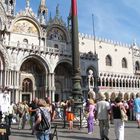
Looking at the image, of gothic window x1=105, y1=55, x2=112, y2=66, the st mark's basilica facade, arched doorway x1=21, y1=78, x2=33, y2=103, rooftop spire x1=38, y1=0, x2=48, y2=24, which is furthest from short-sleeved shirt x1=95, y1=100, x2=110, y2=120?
gothic window x1=105, y1=55, x2=112, y2=66

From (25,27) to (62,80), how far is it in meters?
8.63

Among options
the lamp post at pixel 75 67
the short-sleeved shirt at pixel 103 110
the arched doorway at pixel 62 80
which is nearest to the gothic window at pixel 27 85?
the arched doorway at pixel 62 80

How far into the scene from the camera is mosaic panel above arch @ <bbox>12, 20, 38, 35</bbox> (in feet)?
122

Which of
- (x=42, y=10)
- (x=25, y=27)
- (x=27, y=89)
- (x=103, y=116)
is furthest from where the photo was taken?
(x=42, y=10)

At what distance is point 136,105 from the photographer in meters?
15.8

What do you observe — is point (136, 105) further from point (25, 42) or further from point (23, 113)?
point (25, 42)

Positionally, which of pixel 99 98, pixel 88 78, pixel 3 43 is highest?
pixel 3 43

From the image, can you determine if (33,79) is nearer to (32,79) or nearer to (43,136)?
(32,79)

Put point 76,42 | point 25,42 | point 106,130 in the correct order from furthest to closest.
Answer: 1. point 25,42
2. point 76,42
3. point 106,130

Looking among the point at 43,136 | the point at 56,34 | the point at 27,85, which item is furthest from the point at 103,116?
the point at 56,34

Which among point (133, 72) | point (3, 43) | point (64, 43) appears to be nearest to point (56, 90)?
point (64, 43)

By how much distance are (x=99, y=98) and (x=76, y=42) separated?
6815mm

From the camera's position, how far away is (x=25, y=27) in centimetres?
3794

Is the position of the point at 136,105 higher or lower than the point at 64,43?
lower
